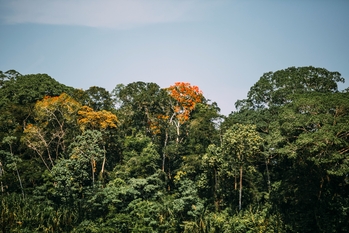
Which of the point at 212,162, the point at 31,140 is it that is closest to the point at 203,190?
the point at 212,162

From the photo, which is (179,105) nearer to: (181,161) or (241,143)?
(181,161)

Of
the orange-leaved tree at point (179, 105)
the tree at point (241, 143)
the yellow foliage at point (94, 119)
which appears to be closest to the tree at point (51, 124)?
the yellow foliage at point (94, 119)

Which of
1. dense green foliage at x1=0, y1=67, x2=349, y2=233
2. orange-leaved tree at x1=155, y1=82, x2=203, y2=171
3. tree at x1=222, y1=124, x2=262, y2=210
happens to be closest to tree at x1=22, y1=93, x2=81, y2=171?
dense green foliage at x1=0, y1=67, x2=349, y2=233

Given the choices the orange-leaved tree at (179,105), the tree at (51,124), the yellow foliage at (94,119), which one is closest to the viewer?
the tree at (51,124)

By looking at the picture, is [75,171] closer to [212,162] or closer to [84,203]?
[84,203]

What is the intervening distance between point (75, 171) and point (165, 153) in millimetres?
7769

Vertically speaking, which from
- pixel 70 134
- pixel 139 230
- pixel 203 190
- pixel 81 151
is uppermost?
pixel 70 134

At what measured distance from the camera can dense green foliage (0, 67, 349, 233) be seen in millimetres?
16172

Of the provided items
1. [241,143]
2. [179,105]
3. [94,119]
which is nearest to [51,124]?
[94,119]

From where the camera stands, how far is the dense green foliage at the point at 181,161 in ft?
53.1

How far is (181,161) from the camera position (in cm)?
2484

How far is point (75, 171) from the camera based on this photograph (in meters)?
20.4

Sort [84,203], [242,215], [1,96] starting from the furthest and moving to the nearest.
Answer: [1,96]
[84,203]
[242,215]

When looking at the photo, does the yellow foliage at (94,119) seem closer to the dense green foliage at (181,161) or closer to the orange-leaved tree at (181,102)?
the dense green foliage at (181,161)
